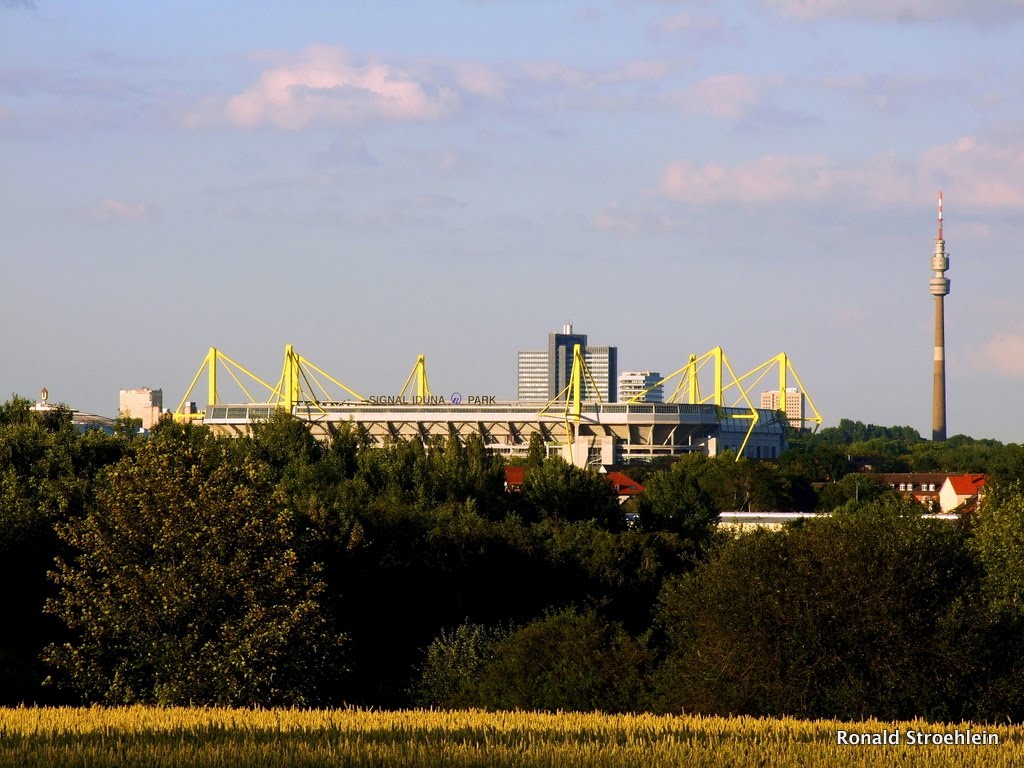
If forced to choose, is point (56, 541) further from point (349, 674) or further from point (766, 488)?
point (766, 488)

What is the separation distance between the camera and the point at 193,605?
3250cm

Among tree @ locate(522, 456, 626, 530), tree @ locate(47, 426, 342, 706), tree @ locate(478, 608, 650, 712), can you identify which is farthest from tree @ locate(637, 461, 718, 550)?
tree @ locate(47, 426, 342, 706)

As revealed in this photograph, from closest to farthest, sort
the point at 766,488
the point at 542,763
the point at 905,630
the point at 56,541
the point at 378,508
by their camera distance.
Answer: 1. the point at 542,763
2. the point at 905,630
3. the point at 56,541
4. the point at 378,508
5. the point at 766,488

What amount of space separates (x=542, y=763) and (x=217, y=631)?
14.3 meters

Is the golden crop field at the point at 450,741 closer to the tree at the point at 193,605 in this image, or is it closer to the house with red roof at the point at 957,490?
the tree at the point at 193,605

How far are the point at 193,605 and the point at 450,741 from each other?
1195 centimetres

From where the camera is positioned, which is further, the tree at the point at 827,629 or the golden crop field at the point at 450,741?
the tree at the point at 827,629

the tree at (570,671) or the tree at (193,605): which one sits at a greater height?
the tree at (193,605)

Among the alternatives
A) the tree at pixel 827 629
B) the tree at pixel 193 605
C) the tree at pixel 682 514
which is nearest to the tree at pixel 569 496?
the tree at pixel 682 514

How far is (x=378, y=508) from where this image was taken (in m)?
53.7

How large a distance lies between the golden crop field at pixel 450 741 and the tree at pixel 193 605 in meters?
4.85

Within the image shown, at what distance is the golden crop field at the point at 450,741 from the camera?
64.7ft

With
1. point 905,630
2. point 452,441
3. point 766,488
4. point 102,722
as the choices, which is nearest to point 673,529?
point 452,441

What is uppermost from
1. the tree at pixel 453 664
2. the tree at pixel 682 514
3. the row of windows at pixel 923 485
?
the row of windows at pixel 923 485
